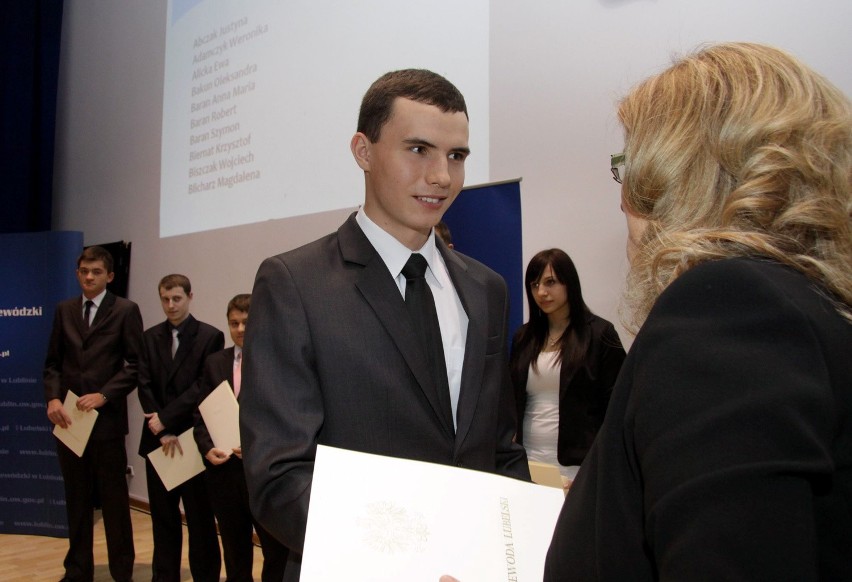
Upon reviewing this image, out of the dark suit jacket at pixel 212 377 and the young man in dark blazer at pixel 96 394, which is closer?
the dark suit jacket at pixel 212 377

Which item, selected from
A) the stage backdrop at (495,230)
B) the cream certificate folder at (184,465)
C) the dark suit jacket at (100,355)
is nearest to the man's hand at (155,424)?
the cream certificate folder at (184,465)

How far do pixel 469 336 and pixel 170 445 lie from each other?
293 centimetres

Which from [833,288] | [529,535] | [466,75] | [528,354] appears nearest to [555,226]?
[528,354]

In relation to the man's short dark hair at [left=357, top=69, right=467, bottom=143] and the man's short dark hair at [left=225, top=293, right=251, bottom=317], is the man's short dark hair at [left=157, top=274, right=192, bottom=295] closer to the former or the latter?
the man's short dark hair at [left=225, top=293, right=251, bottom=317]

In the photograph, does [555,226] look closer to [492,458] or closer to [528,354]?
[528,354]

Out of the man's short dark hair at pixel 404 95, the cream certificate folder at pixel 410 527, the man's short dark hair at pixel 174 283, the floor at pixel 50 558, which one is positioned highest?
the man's short dark hair at pixel 404 95

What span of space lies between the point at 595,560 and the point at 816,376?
0.72 ft

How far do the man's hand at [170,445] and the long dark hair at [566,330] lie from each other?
74.7 inches

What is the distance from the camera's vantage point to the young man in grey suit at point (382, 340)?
104cm

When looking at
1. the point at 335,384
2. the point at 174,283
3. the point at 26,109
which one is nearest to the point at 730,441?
the point at 335,384

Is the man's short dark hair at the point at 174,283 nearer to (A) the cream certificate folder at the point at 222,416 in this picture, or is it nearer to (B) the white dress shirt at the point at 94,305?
(B) the white dress shirt at the point at 94,305

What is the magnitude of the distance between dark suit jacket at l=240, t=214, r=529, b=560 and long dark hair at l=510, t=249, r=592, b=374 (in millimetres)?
1592

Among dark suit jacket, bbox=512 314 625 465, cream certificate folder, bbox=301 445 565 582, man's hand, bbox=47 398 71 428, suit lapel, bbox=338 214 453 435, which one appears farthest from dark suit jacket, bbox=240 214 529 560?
man's hand, bbox=47 398 71 428

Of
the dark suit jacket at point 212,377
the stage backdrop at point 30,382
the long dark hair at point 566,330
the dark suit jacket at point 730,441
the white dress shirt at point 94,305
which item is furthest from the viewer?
the stage backdrop at point 30,382
